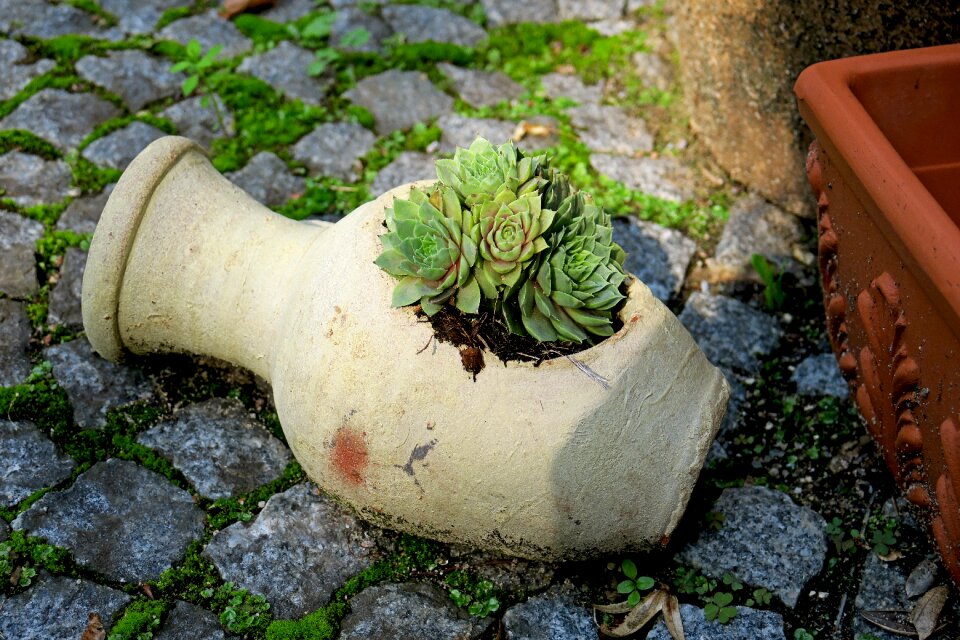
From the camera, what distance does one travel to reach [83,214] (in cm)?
307

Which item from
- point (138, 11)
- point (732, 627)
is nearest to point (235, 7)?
point (138, 11)

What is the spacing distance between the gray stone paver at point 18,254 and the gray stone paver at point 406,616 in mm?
1476

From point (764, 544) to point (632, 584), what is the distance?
39 cm

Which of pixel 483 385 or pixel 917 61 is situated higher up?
pixel 917 61

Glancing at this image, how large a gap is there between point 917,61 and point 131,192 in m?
2.00

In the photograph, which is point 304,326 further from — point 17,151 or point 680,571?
point 17,151

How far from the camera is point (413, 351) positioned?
2.01 m

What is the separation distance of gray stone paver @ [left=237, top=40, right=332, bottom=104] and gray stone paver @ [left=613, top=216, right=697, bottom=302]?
1307mm

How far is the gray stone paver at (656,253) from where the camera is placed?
3.07 m

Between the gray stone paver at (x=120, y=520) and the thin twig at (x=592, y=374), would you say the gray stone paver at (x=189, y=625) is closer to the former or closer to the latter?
the gray stone paver at (x=120, y=520)

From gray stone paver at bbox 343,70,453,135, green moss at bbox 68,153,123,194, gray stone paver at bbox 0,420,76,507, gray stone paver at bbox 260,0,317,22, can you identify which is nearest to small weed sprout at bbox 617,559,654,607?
gray stone paver at bbox 0,420,76,507

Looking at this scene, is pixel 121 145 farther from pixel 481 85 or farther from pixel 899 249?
pixel 899 249

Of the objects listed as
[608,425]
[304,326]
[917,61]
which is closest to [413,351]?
[304,326]

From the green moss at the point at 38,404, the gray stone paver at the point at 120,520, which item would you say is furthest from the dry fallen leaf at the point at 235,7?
the gray stone paver at the point at 120,520
